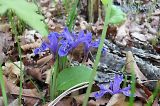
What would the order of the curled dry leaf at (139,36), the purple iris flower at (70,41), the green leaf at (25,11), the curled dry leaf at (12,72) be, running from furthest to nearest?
the curled dry leaf at (139,36) → the curled dry leaf at (12,72) → the purple iris flower at (70,41) → the green leaf at (25,11)

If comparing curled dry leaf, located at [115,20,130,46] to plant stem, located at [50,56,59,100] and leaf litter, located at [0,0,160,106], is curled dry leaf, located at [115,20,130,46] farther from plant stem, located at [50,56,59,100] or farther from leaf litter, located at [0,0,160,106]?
Result: plant stem, located at [50,56,59,100]

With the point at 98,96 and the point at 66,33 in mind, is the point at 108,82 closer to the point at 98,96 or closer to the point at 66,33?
the point at 98,96

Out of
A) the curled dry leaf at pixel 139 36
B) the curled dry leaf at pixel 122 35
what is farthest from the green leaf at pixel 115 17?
the curled dry leaf at pixel 139 36

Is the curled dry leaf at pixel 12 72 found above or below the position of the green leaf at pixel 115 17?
below

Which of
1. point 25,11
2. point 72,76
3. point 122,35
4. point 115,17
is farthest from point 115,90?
point 122,35

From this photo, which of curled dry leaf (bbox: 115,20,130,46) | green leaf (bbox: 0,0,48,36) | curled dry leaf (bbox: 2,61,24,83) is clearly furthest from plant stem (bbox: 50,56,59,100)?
curled dry leaf (bbox: 115,20,130,46)

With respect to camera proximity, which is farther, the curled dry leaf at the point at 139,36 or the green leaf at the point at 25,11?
the curled dry leaf at the point at 139,36

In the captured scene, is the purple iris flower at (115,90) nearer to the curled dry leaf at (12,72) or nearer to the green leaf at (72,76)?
the green leaf at (72,76)
